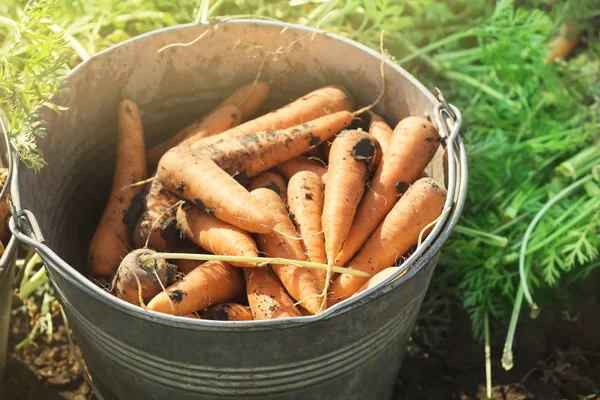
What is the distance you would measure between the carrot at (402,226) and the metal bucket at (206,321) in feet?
0.23

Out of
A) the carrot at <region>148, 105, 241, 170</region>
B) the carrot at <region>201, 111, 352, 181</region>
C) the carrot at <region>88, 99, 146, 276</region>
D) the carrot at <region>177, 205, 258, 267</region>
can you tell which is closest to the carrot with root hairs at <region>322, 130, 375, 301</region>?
the carrot at <region>201, 111, 352, 181</region>

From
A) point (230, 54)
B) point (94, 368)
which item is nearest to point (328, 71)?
point (230, 54)

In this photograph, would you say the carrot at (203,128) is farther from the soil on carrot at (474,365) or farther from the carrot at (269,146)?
the soil on carrot at (474,365)

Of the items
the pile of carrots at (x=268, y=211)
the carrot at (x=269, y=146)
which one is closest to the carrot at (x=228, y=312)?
the pile of carrots at (x=268, y=211)

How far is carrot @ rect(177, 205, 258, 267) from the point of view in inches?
72.5

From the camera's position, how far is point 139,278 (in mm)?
1699

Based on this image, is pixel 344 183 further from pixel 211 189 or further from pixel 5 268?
pixel 5 268

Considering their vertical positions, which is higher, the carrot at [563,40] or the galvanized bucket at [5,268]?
the galvanized bucket at [5,268]

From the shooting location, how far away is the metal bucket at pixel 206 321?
1.52 metres

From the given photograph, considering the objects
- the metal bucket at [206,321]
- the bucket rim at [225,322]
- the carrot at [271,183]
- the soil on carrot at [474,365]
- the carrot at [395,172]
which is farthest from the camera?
the soil on carrot at [474,365]

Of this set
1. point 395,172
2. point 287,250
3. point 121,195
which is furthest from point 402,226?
point 121,195

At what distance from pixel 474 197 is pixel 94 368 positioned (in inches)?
62.9

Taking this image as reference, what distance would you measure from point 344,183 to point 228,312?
51 centimetres

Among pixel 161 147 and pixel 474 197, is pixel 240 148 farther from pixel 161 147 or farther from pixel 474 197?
pixel 474 197
